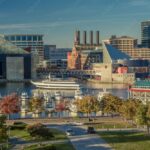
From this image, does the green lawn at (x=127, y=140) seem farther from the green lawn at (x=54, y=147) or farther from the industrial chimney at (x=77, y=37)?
the industrial chimney at (x=77, y=37)

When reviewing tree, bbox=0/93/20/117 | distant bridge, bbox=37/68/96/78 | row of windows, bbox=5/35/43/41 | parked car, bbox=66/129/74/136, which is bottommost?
parked car, bbox=66/129/74/136

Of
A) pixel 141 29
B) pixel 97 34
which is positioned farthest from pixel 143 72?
pixel 141 29

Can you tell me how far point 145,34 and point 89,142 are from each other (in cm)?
10223

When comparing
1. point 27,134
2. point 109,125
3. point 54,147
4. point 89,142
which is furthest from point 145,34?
point 54,147

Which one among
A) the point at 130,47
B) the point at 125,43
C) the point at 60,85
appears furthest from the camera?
the point at 125,43

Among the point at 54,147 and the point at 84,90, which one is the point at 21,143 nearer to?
the point at 54,147

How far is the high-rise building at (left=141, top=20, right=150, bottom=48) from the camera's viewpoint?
11768 cm

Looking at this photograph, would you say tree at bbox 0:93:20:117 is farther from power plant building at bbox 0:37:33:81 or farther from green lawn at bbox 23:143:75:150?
power plant building at bbox 0:37:33:81

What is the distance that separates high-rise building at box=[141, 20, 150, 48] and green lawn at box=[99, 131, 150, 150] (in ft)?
305

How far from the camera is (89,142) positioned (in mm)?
21484

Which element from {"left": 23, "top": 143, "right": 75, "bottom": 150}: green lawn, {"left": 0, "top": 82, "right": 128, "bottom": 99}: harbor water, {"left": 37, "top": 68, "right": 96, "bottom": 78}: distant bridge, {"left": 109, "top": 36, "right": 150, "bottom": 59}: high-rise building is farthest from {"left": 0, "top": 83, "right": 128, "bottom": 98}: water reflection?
{"left": 109, "top": 36, "right": 150, "bottom": 59}: high-rise building

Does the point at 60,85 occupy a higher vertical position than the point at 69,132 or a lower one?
higher

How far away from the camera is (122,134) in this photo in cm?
2311

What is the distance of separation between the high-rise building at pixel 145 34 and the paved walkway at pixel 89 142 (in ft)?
308
